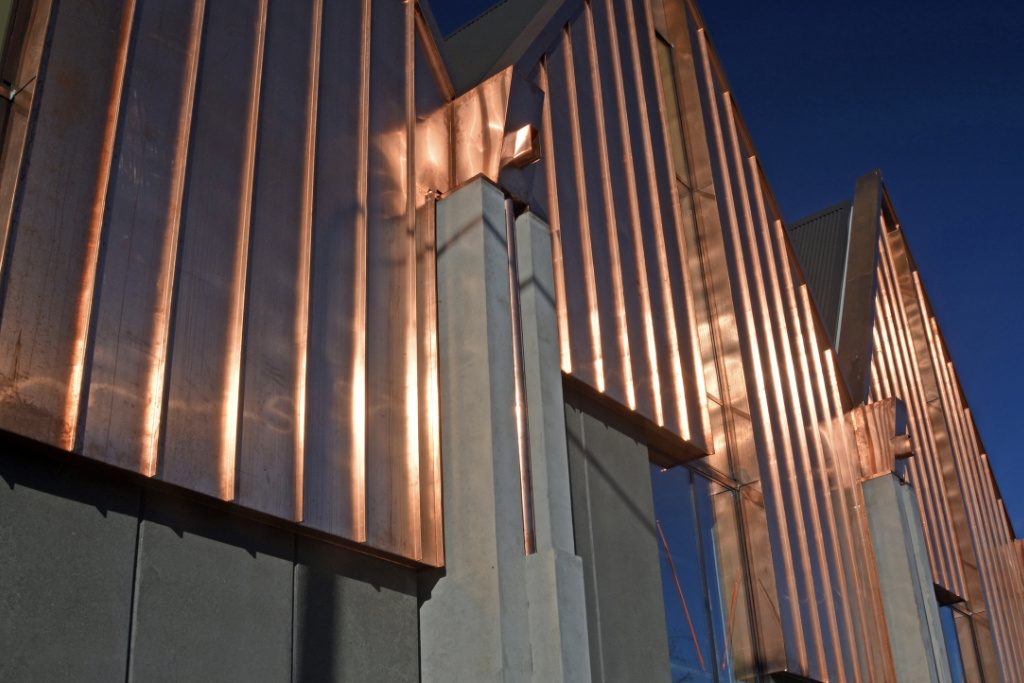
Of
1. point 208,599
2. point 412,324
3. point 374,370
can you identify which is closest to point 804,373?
point 412,324

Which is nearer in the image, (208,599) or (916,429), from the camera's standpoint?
(208,599)

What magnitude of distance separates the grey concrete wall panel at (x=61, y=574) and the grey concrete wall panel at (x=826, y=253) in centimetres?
2199

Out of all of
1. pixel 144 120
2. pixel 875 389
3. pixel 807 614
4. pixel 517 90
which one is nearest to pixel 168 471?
pixel 144 120

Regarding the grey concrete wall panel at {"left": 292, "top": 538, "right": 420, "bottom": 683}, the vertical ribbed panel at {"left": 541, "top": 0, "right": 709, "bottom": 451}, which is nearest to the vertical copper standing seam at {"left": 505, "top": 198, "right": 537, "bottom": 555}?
the grey concrete wall panel at {"left": 292, "top": 538, "right": 420, "bottom": 683}

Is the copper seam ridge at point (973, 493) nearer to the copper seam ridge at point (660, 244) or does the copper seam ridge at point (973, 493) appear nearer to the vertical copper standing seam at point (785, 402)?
the vertical copper standing seam at point (785, 402)

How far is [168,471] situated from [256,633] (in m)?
1.42

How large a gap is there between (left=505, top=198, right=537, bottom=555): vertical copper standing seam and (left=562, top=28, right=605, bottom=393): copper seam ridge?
199 cm

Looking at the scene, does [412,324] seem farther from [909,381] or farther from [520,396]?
[909,381]

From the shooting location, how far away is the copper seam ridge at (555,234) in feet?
44.1

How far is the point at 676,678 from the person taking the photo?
46.6 feet

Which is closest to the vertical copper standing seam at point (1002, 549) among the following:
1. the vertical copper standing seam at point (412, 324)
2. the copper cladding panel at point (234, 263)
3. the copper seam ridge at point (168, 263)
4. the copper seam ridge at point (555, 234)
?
the copper seam ridge at point (555, 234)

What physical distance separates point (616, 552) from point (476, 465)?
3057 millimetres

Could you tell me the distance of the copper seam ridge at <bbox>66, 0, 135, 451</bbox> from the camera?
8.03m

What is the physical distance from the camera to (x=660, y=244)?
56.7ft
